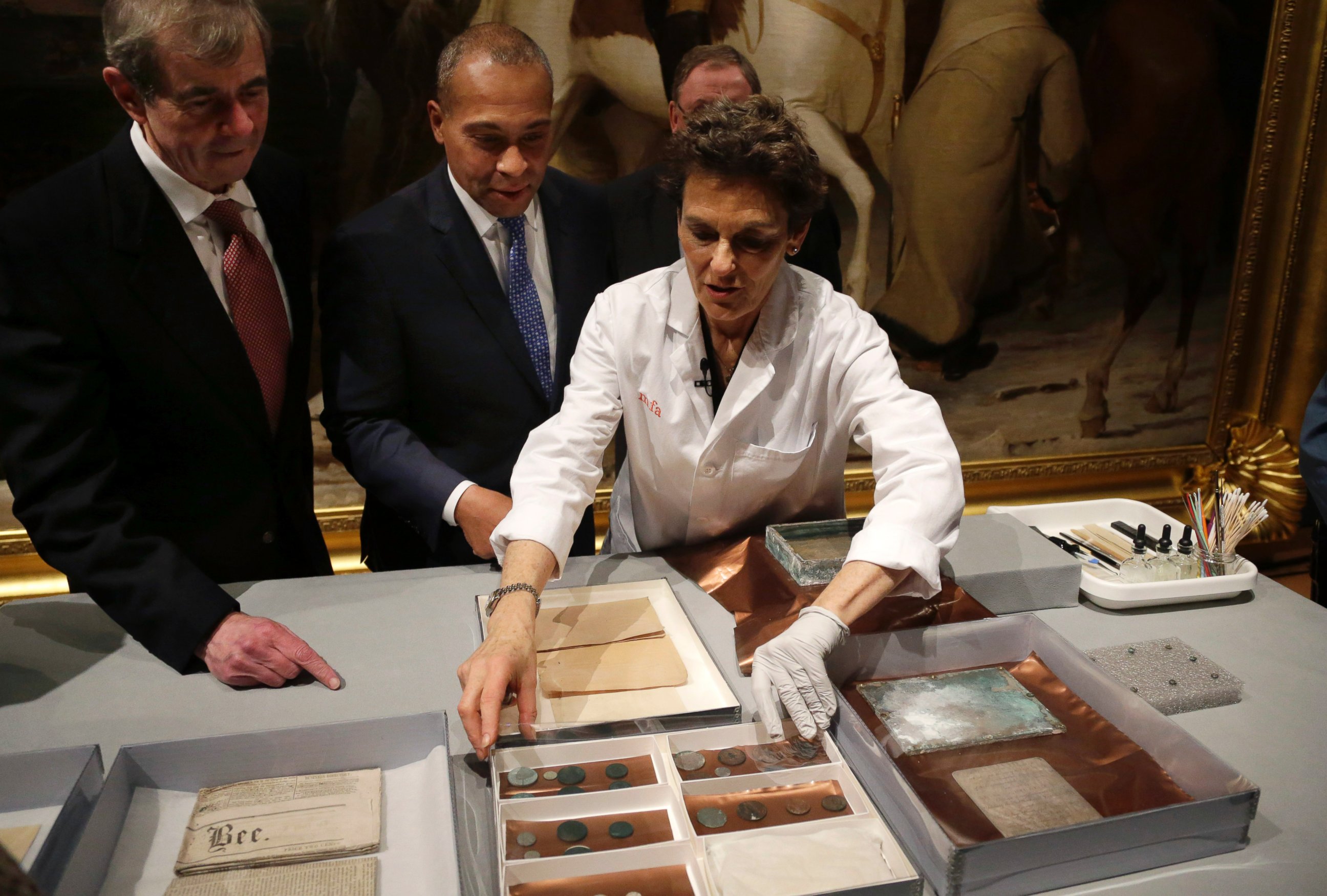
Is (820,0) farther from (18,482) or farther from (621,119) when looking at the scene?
(18,482)

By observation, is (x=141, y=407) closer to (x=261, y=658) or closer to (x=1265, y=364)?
(x=261, y=658)

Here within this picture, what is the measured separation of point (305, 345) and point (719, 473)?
99 cm

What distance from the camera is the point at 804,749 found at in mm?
A: 1301

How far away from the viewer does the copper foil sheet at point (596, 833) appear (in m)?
1.13

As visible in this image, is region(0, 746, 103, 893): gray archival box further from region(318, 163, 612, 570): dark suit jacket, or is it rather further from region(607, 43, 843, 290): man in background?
region(607, 43, 843, 290): man in background

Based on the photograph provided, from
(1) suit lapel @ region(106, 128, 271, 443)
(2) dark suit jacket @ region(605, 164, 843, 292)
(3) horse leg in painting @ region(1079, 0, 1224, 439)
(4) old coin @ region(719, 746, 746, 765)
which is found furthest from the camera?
(3) horse leg in painting @ region(1079, 0, 1224, 439)

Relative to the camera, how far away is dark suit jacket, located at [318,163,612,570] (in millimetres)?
2133

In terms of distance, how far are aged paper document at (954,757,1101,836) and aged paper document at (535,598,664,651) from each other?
593 mm

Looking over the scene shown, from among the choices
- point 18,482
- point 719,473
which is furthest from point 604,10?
point 18,482

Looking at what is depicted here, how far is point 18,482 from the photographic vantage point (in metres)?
1.66

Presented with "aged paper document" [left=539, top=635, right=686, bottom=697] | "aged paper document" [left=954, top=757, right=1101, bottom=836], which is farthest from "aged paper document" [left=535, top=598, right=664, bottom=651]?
"aged paper document" [left=954, top=757, right=1101, bottom=836]

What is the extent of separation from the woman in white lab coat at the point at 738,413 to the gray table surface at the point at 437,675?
16 centimetres

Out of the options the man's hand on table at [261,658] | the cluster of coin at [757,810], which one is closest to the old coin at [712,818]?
the cluster of coin at [757,810]

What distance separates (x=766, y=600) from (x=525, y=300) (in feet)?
3.19
